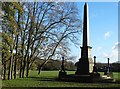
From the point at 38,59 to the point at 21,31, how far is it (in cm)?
849

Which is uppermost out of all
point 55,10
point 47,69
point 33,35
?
point 55,10

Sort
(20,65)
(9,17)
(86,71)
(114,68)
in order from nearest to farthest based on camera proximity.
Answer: (9,17) < (86,71) < (20,65) < (114,68)

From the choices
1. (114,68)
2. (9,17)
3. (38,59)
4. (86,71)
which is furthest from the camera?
(114,68)

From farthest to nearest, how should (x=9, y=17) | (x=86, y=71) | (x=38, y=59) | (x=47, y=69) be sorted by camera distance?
(x=47, y=69), (x=38, y=59), (x=86, y=71), (x=9, y=17)

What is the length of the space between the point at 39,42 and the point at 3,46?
12.1 meters

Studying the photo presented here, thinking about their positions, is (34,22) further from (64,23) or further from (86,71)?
(86,71)

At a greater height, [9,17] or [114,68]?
[9,17]

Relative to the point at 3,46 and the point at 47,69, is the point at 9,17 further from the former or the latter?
the point at 47,69

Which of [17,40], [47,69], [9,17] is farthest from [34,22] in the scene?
[47,69]

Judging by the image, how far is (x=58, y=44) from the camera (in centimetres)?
3619

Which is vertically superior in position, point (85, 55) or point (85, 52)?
Answer: point (85, 52)

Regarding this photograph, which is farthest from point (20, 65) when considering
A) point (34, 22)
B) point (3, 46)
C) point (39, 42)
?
point (3, 46)

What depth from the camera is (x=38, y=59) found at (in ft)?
128

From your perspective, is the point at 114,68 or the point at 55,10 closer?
the point at 55,10
